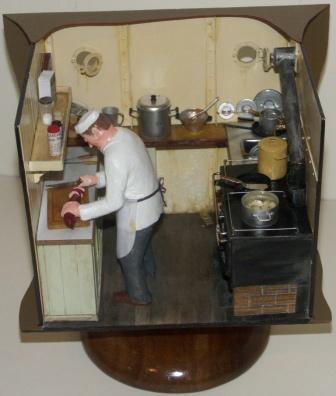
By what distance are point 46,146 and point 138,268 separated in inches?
26.5

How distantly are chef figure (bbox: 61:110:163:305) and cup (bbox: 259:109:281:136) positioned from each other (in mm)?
798

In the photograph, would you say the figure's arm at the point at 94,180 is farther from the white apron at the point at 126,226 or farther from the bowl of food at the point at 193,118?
the bowl of food at the point at 193,118

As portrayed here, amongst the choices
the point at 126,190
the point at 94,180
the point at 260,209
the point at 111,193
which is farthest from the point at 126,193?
the point at 260,209

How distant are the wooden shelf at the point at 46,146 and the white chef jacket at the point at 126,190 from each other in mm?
220

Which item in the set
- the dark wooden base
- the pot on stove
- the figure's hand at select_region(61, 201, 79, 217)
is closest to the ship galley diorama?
the pot on stove

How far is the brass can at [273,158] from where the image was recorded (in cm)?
450

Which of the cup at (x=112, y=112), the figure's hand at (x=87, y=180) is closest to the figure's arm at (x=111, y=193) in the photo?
the figure's hand at (x=87, y=180)

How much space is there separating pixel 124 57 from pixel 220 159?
2.45 ft

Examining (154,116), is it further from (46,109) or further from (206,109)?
(46,109)

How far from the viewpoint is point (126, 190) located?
13.8ft

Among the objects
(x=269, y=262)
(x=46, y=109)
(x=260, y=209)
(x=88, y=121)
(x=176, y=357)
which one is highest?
(x=88, y=121)

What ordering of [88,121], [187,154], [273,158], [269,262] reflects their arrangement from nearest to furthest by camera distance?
[88,121], [269,262], [273,158], [187,154]

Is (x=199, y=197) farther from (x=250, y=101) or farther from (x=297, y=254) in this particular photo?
(x=297, y=254)

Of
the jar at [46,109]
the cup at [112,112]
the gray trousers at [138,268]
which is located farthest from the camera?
the cup at [112,112]
